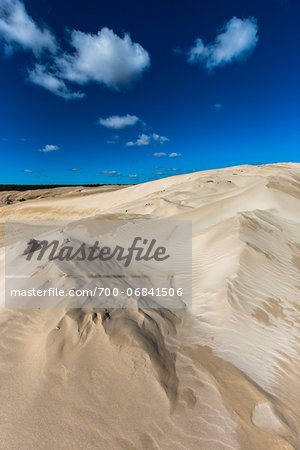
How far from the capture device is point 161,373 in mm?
2898

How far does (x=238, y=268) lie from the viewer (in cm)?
561

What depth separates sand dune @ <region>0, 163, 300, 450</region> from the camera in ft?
7.69

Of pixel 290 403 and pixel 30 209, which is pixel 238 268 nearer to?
pixel 290 403

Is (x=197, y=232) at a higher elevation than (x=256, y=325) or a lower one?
higher

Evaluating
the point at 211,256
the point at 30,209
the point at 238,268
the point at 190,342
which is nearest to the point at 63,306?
the point at 190,342

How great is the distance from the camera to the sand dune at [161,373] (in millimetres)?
2344

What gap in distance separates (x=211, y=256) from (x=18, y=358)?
527 centimetres

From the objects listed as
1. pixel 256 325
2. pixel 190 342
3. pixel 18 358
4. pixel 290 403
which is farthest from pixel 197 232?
pixel 18 358

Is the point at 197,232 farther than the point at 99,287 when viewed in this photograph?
Yes

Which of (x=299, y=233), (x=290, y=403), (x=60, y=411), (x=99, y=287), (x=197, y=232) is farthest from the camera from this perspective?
(x=197, y=232)

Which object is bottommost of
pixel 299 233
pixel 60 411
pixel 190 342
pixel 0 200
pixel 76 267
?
pixel 60 411

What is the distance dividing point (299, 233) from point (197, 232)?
3587 mm

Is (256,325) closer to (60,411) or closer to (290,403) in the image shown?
(290,403)

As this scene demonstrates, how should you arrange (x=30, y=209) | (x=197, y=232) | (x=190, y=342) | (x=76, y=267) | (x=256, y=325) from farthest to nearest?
(x=30, y=209) → (x=197, y=232) → (x=76, y=267) → (x=256, y=325) → (x=190, y=342)
